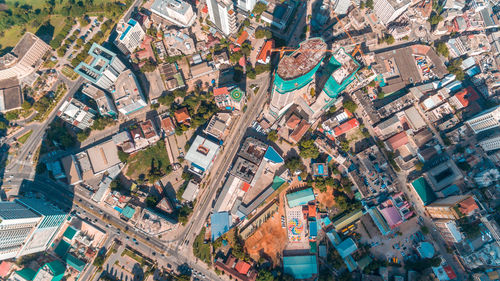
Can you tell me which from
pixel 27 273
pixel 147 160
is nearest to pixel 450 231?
pixel 147 160

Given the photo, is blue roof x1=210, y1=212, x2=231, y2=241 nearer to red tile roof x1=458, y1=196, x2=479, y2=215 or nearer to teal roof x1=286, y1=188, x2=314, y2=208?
teal roof x1=286, y1=188, x2=314, y2=208

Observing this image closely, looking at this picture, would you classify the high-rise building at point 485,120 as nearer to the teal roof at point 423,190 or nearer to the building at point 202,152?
the teal roof at point 423,190

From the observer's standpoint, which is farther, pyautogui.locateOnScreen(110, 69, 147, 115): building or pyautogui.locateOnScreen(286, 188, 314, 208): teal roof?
pyautogui.locateOnScreen(110, 69, 147, 115): building

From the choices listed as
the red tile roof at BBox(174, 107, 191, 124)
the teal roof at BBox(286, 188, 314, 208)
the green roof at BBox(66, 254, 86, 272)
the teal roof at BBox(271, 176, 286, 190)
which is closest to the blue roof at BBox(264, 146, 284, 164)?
the teal roof at BBox(271, 176, 286, 190)

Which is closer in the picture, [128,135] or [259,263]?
[259,263]

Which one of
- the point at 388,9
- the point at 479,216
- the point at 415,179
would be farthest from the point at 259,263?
the point at 388,9

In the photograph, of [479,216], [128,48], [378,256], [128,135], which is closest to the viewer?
[479,216]

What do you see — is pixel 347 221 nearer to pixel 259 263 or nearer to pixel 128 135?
pixel 259 263

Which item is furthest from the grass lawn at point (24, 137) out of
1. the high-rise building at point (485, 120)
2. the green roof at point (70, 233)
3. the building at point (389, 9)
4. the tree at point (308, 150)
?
the high-rise building at point (485, 120)
